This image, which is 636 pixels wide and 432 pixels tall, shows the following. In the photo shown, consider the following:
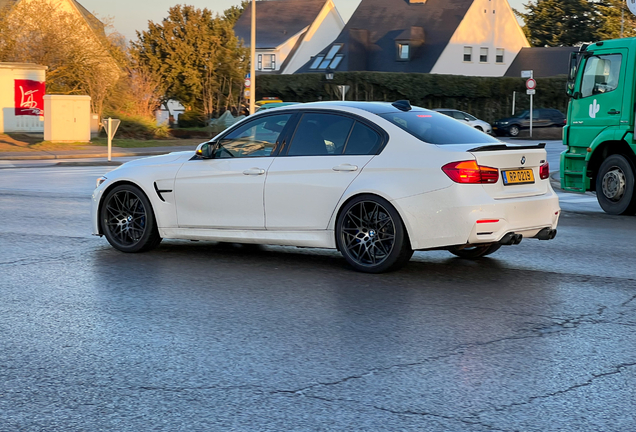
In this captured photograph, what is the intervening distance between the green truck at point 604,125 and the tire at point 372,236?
7.20 metres

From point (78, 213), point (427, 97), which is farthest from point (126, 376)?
point (427, 97)

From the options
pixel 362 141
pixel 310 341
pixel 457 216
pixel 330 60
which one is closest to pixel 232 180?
pixel 362 141

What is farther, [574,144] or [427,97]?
[427,97]

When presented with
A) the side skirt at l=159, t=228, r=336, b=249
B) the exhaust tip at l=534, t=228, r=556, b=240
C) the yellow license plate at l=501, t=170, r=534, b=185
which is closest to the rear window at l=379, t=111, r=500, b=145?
the yellow license plate at l=501, t=170, r=534, b=185

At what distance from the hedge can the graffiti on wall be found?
19.8 meters

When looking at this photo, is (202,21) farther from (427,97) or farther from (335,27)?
(335,27)

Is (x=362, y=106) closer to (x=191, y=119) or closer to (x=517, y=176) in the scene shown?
(x=517, y=176)

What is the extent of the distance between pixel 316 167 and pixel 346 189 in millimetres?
416

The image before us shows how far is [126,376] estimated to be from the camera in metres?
4.98

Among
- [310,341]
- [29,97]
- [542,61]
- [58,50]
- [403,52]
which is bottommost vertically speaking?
[310,341]

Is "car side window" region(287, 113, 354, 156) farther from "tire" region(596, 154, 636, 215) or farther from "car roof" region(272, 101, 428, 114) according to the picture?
"tire" region(596, 154, 636, 215)

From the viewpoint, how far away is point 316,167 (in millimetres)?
8383

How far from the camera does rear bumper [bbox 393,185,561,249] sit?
771cm

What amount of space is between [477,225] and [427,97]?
48.3 m
